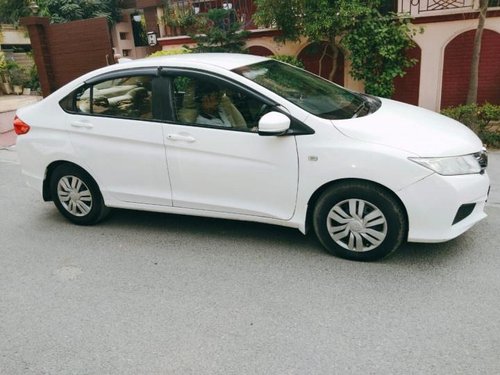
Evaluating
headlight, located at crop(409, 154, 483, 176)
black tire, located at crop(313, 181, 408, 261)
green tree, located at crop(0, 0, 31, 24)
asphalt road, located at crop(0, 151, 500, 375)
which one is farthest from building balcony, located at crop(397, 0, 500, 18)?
green tree, located at crop(0, 0, 31, 24)

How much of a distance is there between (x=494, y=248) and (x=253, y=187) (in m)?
2.11

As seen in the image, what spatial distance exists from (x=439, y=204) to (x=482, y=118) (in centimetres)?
422

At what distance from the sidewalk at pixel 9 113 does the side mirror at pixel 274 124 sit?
6.79 meters

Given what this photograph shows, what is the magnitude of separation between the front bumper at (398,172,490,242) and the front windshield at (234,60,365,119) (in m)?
0.91

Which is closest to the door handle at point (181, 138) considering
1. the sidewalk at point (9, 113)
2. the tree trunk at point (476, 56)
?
the tree trunk at point (476, 56)

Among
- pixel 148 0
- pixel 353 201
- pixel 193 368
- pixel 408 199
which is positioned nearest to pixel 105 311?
pixel 193 368

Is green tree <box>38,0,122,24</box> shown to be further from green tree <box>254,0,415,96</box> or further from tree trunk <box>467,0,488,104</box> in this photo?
tree trunk <box>467,0,488,104</box>

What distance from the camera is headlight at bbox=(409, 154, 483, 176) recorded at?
3447mm

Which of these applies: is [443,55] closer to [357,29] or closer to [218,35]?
[357,29]

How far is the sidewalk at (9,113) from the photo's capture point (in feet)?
30.3

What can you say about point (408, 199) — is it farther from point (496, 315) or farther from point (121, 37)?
point (121, 37)

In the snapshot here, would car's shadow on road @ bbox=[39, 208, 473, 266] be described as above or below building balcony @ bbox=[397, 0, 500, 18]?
below

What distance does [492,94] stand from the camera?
24.3 feet

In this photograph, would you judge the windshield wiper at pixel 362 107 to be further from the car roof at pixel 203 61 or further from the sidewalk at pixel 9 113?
the sidewalk at pixel 9 113
